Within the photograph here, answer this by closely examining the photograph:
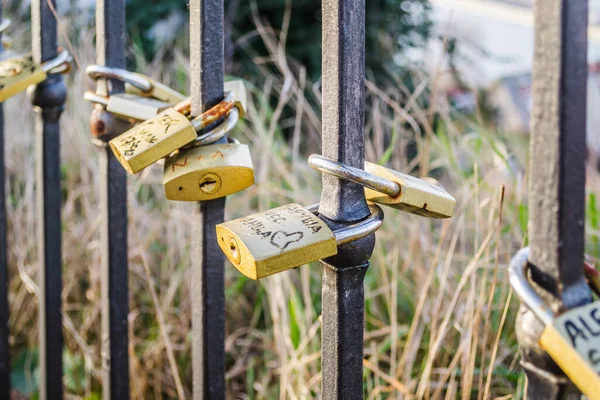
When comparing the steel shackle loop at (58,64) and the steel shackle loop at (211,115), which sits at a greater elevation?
the steel shackle loop at (211,115)

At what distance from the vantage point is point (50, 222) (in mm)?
889

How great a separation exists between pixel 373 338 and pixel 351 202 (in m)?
0.83

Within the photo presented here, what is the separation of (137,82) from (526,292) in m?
0.47

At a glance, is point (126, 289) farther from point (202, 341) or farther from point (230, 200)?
point (230, 200)

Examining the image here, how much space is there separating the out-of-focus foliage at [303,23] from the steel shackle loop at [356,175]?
318 centimetres

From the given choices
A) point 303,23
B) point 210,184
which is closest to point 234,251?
point 210,184

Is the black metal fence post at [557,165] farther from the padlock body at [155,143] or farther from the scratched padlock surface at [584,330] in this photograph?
the padlock body at [155,143]

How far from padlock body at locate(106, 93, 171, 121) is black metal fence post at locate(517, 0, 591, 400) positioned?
0.41 metres

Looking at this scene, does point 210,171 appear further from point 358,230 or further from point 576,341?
point 576,341

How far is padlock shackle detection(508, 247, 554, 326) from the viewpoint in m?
0.32

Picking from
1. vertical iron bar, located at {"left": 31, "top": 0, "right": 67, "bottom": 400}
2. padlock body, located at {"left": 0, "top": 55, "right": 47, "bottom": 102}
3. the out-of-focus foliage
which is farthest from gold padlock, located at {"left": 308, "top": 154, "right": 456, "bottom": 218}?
the out-of-focus foliage

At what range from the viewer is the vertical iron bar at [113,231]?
0.70 meters

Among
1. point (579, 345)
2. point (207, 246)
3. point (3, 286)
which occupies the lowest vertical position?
point (3, 286)

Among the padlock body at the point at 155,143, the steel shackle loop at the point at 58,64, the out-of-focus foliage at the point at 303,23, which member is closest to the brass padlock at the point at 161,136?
the padlock body at the point at 155,143
